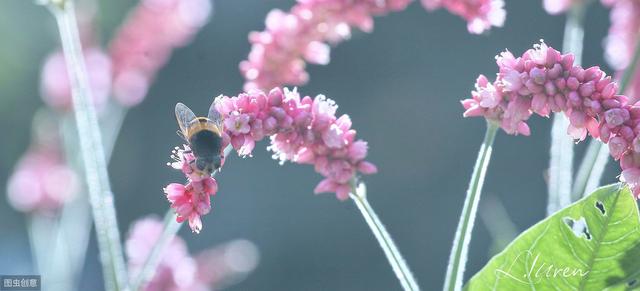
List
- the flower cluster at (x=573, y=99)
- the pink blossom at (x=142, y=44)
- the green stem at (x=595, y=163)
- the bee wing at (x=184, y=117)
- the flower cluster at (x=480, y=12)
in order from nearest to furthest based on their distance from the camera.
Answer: the flower cluster at (x=573, y=99) → the bee wing at (x=184, y=117) → the green stem at (x=595, y=163) → the flower cluster at (x=480, y=12) → the pink blossom at (x=142, y=44)

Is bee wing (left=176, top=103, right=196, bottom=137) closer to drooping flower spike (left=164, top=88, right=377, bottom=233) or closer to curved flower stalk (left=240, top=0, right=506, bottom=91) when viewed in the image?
drooping flower spike (left=164, top=88, right=377, bottom=233)

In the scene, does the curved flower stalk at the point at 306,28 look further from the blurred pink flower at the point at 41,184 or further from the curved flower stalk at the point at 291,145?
the blurred pink flower at the point at 41,184

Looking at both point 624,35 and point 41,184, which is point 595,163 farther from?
point 41,184

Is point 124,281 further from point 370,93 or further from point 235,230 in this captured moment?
point 370,93

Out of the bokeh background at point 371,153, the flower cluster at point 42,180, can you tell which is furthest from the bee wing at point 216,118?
the bokeh background at point 371,153

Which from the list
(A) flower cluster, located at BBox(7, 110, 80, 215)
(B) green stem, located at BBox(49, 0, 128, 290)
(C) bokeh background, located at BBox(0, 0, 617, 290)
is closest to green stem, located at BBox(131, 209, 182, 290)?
(B) green stem, located at BBox(49, 0, 128, 290)

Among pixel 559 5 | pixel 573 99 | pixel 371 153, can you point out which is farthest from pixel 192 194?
pixel 371 153
